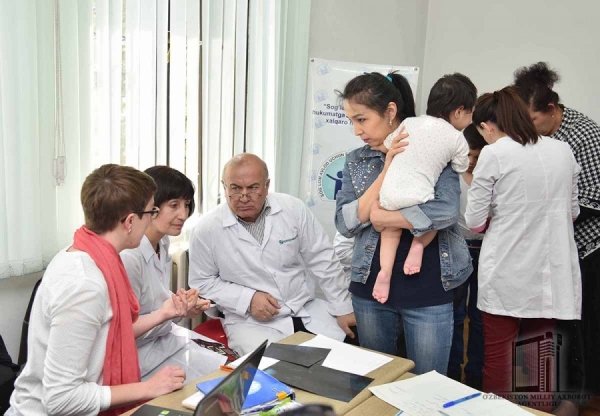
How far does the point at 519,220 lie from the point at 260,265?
1.12m

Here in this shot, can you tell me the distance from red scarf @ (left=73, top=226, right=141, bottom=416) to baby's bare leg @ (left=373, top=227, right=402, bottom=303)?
30.2 inches

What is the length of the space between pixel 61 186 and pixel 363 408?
1.64 m

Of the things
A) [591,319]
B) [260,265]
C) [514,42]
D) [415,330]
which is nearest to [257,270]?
[260,265]

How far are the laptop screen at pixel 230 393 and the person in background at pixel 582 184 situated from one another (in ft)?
6.41

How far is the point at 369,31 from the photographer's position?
434cm

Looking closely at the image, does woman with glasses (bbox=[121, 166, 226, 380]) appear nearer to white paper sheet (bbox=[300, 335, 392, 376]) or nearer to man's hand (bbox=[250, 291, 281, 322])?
man's hand (bbox=[250, 291, 281, 322])

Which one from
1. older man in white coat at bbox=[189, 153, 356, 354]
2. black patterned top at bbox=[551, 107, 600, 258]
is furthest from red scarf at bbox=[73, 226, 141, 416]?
black patterned top at bbox=[551, 107, 600, 258]

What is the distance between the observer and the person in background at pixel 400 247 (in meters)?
1.89

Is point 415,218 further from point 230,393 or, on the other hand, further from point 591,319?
point 591,319

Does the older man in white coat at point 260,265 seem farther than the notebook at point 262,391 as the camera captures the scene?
Yes

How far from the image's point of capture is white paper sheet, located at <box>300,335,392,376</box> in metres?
1.67

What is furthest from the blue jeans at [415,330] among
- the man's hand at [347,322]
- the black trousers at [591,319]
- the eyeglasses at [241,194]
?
the black trousers at [591,319]

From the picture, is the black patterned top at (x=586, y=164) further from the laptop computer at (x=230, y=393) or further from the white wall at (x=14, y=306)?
the white wall at (x=14, y=306)

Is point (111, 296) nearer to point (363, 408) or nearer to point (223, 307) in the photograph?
point (363, 408)
